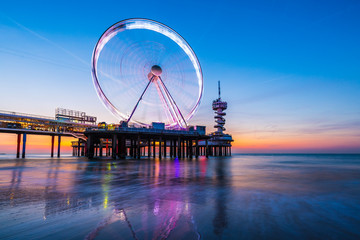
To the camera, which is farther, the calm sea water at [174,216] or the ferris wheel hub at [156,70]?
the ferris wheel hub at [156,70]

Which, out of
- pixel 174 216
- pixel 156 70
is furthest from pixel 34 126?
pixel 174 216

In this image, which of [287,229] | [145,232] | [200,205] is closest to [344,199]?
[287,229]

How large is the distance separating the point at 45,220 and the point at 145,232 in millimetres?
2855

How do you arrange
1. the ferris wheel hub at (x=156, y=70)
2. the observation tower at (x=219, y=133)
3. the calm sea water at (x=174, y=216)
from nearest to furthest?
the calm sea water at (x=174, y=216) < the ferris wheel hub at (x=156, y=70) < the observation tower at (x=219, y=133)

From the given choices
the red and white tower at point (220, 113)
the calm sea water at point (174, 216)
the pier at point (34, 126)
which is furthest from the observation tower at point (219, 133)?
the calm sea water at point (174, 216)

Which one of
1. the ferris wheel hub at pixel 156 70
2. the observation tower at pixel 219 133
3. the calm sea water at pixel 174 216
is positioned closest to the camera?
the calm sea water at pixel 174 216

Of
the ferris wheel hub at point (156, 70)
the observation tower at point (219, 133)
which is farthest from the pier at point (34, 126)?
the observation tower at point (219, 133)

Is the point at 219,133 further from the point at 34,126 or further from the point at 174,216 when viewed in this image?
the point at 174,216

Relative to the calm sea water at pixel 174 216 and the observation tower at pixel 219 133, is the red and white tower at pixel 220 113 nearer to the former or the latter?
the observation tower at pixel 219 133

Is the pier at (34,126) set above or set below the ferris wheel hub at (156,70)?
below

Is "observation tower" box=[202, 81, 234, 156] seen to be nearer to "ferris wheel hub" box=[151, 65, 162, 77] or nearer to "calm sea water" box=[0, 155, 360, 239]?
"ferris wheel hub" box=[151, 65, 162, 77]

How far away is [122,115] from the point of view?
4372cm

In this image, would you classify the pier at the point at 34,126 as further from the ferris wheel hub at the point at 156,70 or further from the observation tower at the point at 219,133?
the observation tower at the point at 219,133

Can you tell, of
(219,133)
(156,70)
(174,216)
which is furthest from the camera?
(219,133)
